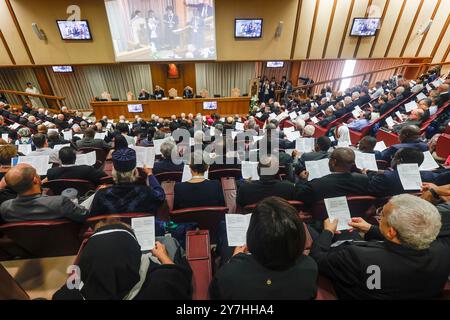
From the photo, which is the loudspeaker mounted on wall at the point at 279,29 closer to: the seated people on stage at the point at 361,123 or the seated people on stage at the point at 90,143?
the seated people on stage at the point at 361,123

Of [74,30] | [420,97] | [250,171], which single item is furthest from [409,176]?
[74,30]

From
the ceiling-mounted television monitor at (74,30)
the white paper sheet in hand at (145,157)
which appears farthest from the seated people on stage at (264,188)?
the ceiling-mounted television monitor at (74,30)

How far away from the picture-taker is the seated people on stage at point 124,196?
207 centimetres

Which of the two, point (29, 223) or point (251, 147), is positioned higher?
point (29, 223)

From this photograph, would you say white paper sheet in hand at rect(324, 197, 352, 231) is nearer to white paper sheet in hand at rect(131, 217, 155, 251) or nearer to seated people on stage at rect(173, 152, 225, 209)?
seated people on stage at rect(173, 152, 225, 209)

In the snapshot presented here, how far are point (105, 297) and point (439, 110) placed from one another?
7.29 metres

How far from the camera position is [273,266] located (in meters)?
1.12

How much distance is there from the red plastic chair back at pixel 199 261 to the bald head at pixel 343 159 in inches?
61.7

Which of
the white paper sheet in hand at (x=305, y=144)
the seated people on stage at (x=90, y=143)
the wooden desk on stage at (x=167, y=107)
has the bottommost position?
the wooden desk on stage at (x=167, y=107)

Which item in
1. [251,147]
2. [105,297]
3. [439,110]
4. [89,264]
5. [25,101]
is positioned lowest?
[25,101]

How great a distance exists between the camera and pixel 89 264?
1.02 m

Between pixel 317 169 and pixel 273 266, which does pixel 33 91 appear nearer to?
pixel 317 169

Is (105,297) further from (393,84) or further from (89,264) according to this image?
(393,84)
